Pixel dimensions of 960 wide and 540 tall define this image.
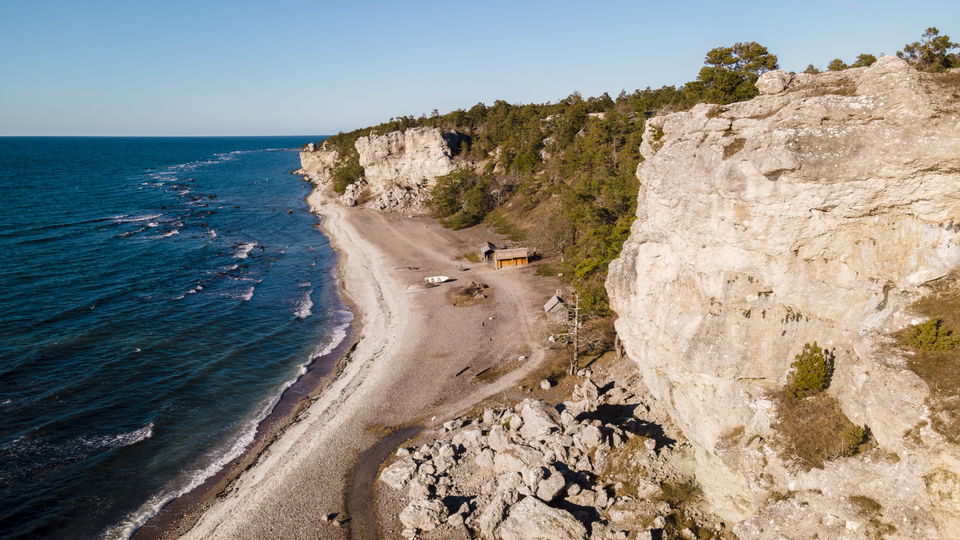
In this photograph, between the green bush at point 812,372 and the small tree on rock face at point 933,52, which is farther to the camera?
the small tree on rock face at point 933,52

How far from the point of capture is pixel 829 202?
57.7 ft

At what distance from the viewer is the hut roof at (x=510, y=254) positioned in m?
62.1

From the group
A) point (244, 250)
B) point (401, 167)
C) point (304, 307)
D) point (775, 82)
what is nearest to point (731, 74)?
point (775, 82)

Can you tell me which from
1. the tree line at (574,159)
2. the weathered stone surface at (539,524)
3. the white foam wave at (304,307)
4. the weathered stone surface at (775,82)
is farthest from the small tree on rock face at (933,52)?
the white foam wave at (304,307)

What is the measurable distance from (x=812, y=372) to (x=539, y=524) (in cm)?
Answer: 1262

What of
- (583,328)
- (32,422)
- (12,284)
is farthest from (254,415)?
(12,284)

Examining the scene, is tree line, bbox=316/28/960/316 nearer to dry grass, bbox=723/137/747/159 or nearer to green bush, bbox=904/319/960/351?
dry grass, bbox=723/137/747/159

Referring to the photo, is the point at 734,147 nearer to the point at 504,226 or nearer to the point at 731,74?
the point at 731,74

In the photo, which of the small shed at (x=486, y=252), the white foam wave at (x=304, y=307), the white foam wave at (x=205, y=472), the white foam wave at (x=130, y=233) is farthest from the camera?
the white foam wave at (x=130, y=233)

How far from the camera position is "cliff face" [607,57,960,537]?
15.6 meters

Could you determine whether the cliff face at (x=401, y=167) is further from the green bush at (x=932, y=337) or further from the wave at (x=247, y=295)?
the green bush at (x=932, y=337)

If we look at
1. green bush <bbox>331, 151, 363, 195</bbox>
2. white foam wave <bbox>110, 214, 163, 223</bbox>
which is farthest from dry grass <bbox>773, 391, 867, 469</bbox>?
green bush <bbox>331, 151, 363, 195</bbox>

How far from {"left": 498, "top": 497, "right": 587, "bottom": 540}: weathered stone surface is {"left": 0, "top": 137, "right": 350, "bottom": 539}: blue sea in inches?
792

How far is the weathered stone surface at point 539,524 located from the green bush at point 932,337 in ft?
46.4
